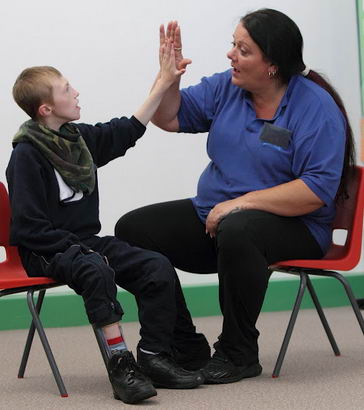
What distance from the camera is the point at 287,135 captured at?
8.96 feet

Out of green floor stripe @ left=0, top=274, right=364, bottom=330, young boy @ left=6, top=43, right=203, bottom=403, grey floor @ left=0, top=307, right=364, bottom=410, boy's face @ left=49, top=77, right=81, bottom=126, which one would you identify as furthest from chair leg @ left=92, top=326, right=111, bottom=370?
green floor stripe @ left=0, top=274, right=364, bottom=330

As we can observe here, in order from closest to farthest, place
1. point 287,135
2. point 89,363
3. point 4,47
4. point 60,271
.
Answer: point 60,271, point 287,135, point 89,363, point 4,47

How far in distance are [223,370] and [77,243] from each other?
1.87ft

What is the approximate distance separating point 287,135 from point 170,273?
0.56 meters

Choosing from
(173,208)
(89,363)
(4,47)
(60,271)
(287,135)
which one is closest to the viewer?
(60,271)

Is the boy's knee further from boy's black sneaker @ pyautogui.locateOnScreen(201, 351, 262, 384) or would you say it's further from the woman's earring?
the woman's earring

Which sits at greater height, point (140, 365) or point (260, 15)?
point (260, 15)

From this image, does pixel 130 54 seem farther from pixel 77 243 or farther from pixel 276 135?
pixel 77 243

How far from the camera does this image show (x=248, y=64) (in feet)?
9.15

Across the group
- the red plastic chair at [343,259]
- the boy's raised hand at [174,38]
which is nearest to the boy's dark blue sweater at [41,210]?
the boy's raised hand at [174,38]

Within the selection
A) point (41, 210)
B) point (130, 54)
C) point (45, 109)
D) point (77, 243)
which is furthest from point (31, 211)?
point (130, 54)

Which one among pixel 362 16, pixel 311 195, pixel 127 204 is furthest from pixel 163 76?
pixel 362 16

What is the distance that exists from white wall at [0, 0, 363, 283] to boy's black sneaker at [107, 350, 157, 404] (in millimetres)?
1785

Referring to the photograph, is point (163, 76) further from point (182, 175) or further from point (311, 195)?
point (182, 175)
